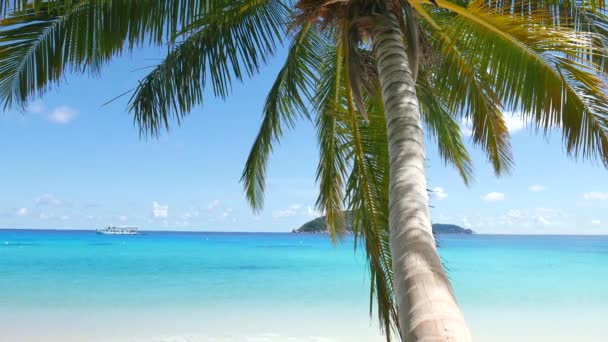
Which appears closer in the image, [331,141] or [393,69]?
[393,69]

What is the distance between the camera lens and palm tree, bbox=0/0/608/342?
121 inches

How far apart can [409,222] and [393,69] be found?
1188 millimetres

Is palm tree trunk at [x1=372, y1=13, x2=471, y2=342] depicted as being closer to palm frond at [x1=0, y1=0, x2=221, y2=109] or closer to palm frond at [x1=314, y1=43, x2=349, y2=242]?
palm frond at [x1=0, y1=0, x2=221, y2=109]

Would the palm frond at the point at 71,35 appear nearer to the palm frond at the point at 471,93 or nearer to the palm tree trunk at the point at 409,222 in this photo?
the palm tree trunk at the point at 409,222

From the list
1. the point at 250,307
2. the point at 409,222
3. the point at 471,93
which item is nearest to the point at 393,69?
the point at 409,222

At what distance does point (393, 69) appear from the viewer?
12.0 ft

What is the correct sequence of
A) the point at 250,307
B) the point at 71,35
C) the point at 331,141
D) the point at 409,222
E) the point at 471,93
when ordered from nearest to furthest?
the point at 409,222 < the point at 71,35 < the point at 471,93 < the point at 331,141 < the point at 250,307

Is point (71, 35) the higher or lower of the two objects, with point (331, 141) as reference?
higher

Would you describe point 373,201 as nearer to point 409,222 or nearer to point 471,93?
point 471,93

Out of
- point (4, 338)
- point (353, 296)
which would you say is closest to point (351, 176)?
point (4, 338)

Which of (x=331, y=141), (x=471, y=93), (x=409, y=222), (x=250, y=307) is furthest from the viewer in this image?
(x=250, y=307)

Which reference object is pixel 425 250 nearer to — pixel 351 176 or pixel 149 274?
pixel 351 176

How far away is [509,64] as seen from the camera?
4.59 m

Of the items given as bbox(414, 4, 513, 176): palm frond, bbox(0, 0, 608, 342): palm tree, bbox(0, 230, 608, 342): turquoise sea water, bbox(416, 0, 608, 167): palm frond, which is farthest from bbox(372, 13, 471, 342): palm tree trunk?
bbox(0, 230, 608, 342): turquoise sea water
